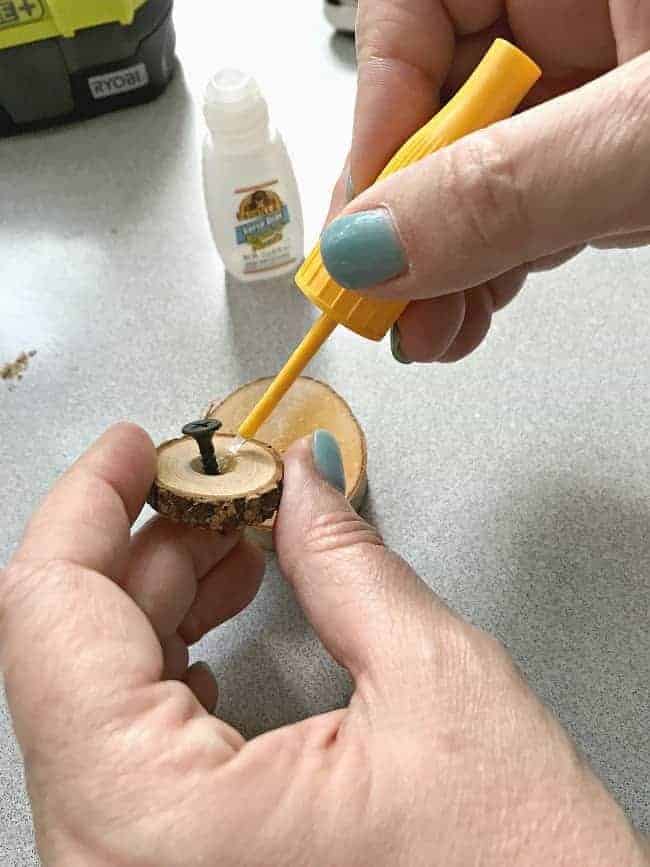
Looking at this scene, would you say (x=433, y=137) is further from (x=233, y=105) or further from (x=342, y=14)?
(x=342, y=14)

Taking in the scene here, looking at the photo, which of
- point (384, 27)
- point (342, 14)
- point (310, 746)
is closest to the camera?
point (310, 746)

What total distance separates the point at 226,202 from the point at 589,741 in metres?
0.50

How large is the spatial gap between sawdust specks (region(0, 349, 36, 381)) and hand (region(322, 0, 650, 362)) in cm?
35

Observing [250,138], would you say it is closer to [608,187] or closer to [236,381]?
[236,381]

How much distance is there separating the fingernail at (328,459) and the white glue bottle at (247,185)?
303 millimetres

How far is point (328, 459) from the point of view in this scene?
1.63ft

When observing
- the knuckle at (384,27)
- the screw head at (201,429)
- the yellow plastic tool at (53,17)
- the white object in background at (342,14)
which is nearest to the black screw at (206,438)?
the screw head at (201,429)

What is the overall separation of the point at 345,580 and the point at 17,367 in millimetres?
454

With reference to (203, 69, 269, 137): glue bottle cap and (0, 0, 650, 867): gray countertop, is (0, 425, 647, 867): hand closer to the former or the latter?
(0, 0, 650, 867): gray countertop

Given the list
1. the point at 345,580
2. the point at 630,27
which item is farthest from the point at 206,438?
the point at 630,27

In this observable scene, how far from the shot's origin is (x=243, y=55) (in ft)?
3.28

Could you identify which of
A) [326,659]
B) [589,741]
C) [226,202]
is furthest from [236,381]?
[589,741]

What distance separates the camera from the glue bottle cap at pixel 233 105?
0.66 metres

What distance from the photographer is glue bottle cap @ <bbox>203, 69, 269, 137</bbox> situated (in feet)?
2.18
